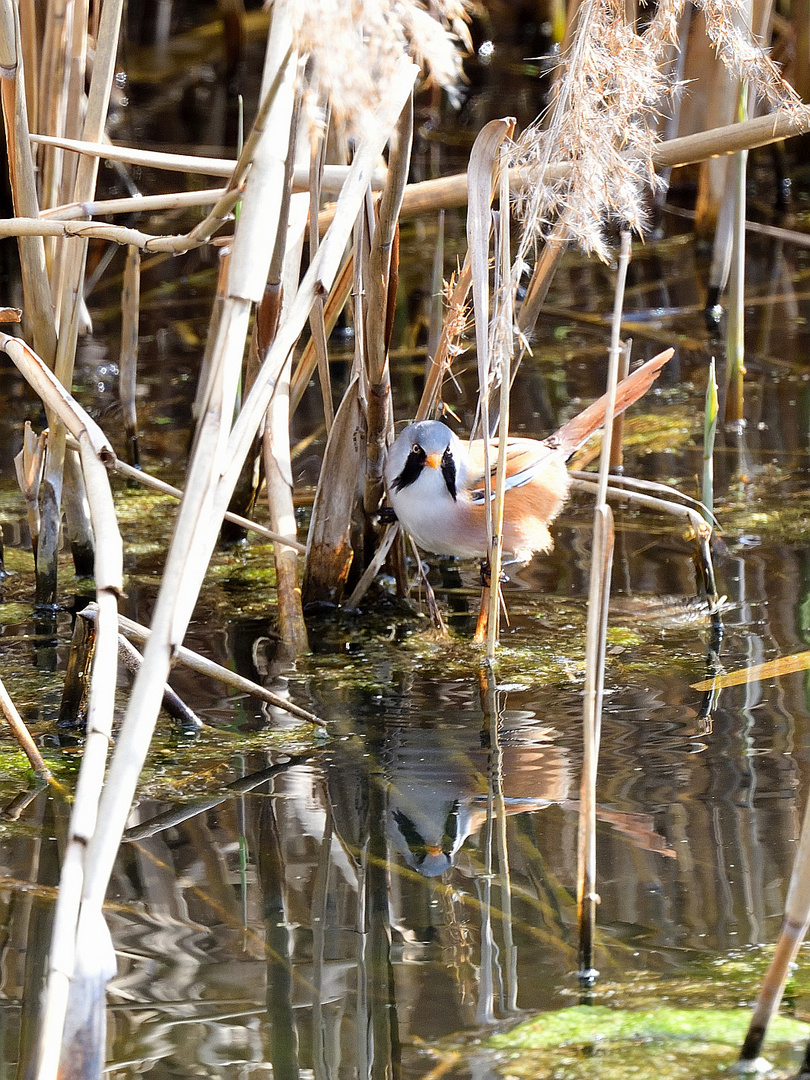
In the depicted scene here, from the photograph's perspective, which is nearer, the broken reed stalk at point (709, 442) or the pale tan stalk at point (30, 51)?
the pale tan stalk at point (30, 51)

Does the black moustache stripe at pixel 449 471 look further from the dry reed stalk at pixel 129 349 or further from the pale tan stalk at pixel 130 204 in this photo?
the dry reed stalk at pixel 129 349

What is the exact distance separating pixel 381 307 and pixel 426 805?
3.32 ft

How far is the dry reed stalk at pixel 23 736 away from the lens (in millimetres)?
1873

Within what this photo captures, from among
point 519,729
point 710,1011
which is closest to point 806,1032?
point 710,1011

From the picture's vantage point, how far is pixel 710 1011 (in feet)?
4.89

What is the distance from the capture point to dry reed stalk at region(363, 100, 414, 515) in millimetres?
2283

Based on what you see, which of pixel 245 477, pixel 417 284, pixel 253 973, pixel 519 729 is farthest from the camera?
pixel 417 284

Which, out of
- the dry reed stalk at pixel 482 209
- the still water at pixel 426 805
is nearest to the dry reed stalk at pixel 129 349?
the still water at pixel 426 805

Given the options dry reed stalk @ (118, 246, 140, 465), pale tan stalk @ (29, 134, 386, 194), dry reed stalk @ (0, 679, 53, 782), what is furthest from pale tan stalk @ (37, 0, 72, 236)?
dry reed stalk @ (0, 679, 53, 782)

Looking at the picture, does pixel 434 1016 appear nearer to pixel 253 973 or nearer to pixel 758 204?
pixel 253 973

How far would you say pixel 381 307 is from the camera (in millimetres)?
2473

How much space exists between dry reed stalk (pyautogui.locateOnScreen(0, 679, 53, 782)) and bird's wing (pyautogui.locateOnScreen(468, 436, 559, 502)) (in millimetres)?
1092

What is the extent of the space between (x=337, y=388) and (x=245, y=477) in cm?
110

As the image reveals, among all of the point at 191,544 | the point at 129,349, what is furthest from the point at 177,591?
the point at 129,349
